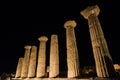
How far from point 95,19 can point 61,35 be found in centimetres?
2523

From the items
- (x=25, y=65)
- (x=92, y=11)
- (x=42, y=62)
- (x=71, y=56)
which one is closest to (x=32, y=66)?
(x=42, y=62)

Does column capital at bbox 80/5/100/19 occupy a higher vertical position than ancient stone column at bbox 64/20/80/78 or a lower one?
higher

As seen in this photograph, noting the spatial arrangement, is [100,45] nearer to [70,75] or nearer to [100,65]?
[100,65]

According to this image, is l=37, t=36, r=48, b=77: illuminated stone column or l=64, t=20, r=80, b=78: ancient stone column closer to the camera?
l=64, t=20, r=80, b=78: ancient stone column

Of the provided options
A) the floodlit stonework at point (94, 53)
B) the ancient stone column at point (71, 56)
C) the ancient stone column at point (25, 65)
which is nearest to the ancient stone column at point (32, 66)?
the floodlit stonework at point (94, 53)

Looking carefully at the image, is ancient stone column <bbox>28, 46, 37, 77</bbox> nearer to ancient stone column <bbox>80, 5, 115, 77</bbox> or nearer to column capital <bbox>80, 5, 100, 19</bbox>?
column capital <bbox>80, 5, 100, 19</bbox>

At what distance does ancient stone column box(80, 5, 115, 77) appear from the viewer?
1153 centimetres

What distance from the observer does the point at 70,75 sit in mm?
15039

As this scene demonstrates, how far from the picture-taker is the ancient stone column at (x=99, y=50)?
11.5 m

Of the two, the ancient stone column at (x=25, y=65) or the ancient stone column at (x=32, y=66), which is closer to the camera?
the ancient stone column at (x=32, y=66)

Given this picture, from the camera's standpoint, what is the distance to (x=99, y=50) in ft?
42.1

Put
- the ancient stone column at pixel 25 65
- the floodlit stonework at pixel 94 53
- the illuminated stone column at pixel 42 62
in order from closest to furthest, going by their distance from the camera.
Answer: the floodlit stonework at pixel 94 53 → the illuminated stone column at pixel 42 62 → the ancient stone column at pixel 25 65

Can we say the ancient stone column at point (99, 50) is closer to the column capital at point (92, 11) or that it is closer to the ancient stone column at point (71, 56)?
the column capital at point (92, 11)

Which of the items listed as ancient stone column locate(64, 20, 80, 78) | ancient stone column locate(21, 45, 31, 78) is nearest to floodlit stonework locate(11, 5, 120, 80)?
ancient stone column locate(64, 20, 80, 78)
